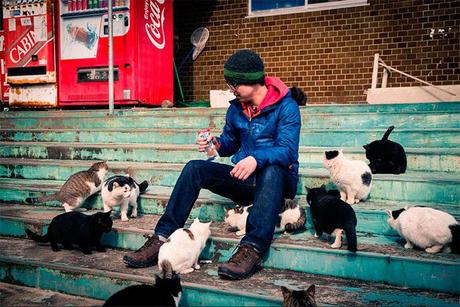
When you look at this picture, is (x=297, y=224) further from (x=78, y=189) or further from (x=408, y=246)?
(x=78, y=189)

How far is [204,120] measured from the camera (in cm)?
560

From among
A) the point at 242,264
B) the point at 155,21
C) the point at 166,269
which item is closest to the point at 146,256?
the point at 166,269

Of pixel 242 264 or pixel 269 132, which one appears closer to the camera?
pixel 242 264

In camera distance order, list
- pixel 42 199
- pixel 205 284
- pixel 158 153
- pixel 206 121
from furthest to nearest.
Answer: pixel 206 121 → pixel 158 153 → pixel 42 199 → pixel 205 284

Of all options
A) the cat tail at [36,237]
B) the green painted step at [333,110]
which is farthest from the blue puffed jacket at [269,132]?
the green painted step at [333,110]

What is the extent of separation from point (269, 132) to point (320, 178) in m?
0.84

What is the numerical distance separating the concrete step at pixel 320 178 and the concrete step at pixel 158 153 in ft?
0.42

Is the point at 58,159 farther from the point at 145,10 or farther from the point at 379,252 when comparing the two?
the point at 379,252

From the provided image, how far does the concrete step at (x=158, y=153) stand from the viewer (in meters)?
3.88

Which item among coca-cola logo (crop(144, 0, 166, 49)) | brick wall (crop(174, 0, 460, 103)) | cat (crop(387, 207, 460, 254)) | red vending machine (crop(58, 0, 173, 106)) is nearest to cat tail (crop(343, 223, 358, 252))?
cat (crop(387, 207, 460, 254))

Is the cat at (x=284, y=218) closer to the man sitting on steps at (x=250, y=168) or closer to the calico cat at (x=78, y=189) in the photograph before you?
the man sitting on steps at (x=250, y=168)

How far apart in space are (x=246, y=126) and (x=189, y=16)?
21.5 feet

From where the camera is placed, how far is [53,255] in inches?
132

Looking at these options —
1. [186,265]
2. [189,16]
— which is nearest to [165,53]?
[189,16]
